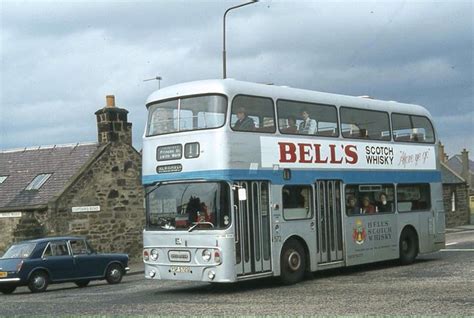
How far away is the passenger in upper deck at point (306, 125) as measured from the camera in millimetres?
18219

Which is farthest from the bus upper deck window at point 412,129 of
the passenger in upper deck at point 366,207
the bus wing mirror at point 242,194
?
the bus wing mirror at point 242,194

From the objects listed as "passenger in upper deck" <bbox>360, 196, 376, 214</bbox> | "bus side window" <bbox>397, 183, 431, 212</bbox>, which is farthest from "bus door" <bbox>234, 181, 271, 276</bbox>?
"bus side window" <bbox>397, 183, 431, 212</bbox>

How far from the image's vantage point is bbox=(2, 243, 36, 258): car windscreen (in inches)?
838

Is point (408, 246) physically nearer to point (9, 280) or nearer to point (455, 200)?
point (9, 280)

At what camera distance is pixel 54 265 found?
70.4ft

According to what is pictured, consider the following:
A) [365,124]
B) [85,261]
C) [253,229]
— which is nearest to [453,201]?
[365,124]

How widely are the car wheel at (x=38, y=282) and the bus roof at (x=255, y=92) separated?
618cm

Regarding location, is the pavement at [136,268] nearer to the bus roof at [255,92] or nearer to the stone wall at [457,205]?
the bus roof at [255,92]

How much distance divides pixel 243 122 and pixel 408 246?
24.5 feet

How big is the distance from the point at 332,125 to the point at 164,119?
4.23 metres

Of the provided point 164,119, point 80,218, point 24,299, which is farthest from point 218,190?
point 80,218

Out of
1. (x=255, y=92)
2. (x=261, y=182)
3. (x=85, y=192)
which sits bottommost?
(x=261, y=182)

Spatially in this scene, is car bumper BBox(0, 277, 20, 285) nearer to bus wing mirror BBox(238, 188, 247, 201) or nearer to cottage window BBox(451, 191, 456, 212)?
bus wing mirror BBox(238, 188, 247, 201)

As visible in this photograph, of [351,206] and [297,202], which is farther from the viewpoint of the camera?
[351,206]
